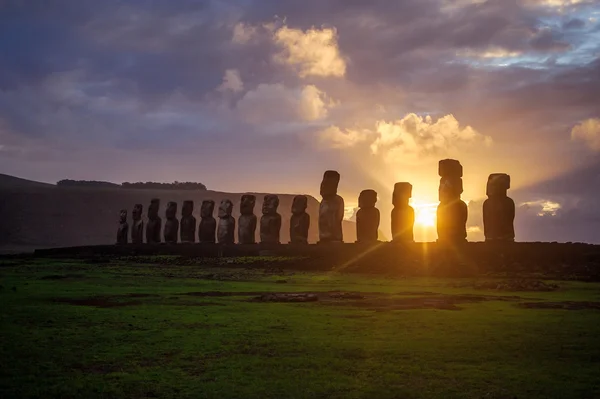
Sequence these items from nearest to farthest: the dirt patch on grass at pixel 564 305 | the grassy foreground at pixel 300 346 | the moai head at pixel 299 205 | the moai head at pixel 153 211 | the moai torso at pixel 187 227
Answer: the grassy foreground at pixel 300 346
the dirt patch on grass at pixel 564 305
the moai head at pixel 299 205
the moai torso at pixel 187 227
the moai head at pixel 153 211

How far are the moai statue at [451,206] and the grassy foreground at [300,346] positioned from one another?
13792 millimetres

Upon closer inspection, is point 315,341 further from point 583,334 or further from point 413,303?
point 413,303

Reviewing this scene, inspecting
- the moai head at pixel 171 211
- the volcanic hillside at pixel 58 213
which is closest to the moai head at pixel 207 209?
the moai head at pixel 171 211

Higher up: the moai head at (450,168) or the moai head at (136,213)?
the moai head at (450,168)

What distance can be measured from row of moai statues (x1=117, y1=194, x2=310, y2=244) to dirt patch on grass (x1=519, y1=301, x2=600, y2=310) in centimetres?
2221

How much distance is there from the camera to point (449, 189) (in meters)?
31.9

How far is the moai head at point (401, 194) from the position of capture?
3406cm

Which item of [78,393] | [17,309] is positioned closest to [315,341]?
[78,393]

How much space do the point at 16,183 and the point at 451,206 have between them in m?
130

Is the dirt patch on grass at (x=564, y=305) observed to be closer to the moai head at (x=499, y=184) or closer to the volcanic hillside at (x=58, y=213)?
the moai head at (x=499, y=184)

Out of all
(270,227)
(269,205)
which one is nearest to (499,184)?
(270,227)

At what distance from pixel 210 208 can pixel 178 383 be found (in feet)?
131

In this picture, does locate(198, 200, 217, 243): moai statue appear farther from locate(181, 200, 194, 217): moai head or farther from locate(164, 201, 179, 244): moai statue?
locate(164, 201, 179, 244): moai statue

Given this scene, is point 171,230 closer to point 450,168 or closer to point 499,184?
point 450,168
